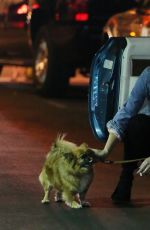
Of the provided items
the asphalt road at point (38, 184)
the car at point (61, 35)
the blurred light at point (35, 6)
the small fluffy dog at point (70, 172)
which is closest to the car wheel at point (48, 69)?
the car at point (61, 35)

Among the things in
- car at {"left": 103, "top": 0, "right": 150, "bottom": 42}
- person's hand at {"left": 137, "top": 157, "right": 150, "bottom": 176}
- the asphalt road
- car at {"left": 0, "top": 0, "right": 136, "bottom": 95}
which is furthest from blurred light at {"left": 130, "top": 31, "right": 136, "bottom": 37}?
person's hand at {"left": 137, "top": 157, "right": 150, "bottom": 176}

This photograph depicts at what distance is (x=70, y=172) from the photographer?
5605 mm

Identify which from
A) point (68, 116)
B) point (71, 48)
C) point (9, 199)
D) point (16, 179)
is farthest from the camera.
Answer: point (71, 48)

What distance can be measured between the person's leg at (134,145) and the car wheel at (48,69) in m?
6.15

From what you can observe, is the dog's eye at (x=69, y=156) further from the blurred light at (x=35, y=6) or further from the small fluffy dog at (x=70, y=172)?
the blurred light at (x=35, y=6)

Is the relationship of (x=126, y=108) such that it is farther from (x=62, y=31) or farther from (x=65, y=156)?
(x=62, y=31)

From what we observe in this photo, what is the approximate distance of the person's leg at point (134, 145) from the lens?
19.2 feet

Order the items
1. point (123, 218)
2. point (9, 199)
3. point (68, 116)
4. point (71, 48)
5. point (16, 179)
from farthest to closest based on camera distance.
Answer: point (71, 48), point (68, 116), point (16, 179), point (9, 199), point (123, 218)

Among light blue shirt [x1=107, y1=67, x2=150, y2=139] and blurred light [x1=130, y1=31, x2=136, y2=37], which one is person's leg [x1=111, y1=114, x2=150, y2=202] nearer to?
light blue shirt [x1=107, y1=67, x2=150, y2=139]

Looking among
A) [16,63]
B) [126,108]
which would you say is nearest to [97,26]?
[16,63]

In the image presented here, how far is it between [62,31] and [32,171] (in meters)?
5.29

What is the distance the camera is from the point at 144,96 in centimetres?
584

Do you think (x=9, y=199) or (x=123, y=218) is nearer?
(x=123, y=218)

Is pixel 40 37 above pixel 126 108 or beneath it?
beneath
